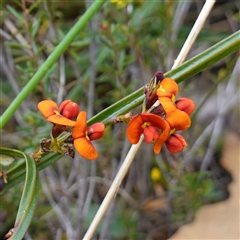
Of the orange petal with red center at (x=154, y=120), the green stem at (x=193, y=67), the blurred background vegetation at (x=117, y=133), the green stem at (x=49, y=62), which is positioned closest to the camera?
the orange petal with red center at (x=154, y=120)

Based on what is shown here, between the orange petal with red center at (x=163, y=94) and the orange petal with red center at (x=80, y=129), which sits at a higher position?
the orange petal with red center at (x=163, y=94)

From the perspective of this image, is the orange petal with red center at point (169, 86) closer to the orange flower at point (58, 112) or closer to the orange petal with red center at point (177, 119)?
the orange petal with red center at point (177, 119)

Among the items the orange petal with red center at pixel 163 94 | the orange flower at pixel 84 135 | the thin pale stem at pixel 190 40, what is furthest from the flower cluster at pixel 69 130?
the thin pale stem at pixel 190 40

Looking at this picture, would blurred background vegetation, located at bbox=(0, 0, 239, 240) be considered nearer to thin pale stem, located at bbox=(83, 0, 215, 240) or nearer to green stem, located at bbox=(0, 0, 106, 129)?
green stem, located at bbox=(0, 0, 106, 129)

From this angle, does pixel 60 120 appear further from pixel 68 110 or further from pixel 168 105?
pixel 168 105

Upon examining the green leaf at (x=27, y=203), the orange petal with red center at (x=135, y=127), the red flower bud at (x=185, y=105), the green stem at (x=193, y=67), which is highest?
the green stem at (x=193, y=67)

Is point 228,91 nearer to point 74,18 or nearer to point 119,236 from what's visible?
point 119,236

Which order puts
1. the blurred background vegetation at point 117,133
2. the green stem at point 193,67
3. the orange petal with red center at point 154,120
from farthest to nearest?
1. the blurred background vegetation at point 117,133
2. the green stem at point 193,67
3. the orange petal with red center at point 154,120
